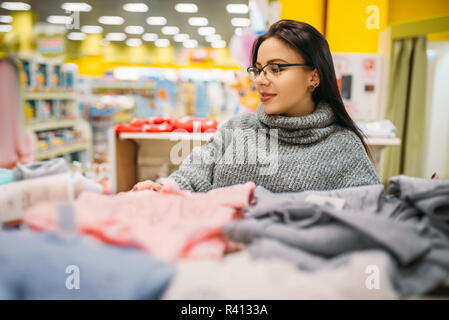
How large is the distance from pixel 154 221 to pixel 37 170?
0.20 metres

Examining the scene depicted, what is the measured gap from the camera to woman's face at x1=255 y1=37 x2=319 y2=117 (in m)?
1.07

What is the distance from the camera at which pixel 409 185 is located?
2.16ft

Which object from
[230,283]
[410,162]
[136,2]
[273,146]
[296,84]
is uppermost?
[136,2]

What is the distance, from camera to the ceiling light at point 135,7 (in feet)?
2.37

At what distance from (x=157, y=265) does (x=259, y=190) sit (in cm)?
37

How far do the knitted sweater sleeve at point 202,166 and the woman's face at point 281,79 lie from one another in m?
0.20

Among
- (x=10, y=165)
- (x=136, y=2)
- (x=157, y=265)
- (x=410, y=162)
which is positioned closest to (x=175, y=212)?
(x=157, y=265)

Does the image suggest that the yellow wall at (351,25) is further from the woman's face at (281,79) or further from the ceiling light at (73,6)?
the ceiling light at (73,6)

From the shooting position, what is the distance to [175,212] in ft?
1.90

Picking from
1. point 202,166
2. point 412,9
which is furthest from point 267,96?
point 412,9

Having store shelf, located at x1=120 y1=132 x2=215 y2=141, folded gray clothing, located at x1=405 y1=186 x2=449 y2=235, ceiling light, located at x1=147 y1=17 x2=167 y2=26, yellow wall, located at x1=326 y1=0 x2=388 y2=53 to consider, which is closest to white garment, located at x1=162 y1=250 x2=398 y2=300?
folded gray clothing, located at x1=405 y1=186 x2=449 y2=235

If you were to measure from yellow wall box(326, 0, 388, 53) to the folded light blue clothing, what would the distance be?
1503 mm

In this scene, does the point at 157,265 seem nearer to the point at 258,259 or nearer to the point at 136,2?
the point at 258,259

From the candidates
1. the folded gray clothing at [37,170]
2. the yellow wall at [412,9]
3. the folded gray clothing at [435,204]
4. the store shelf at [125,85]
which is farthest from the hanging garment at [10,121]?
the store shelf at [125,85]
